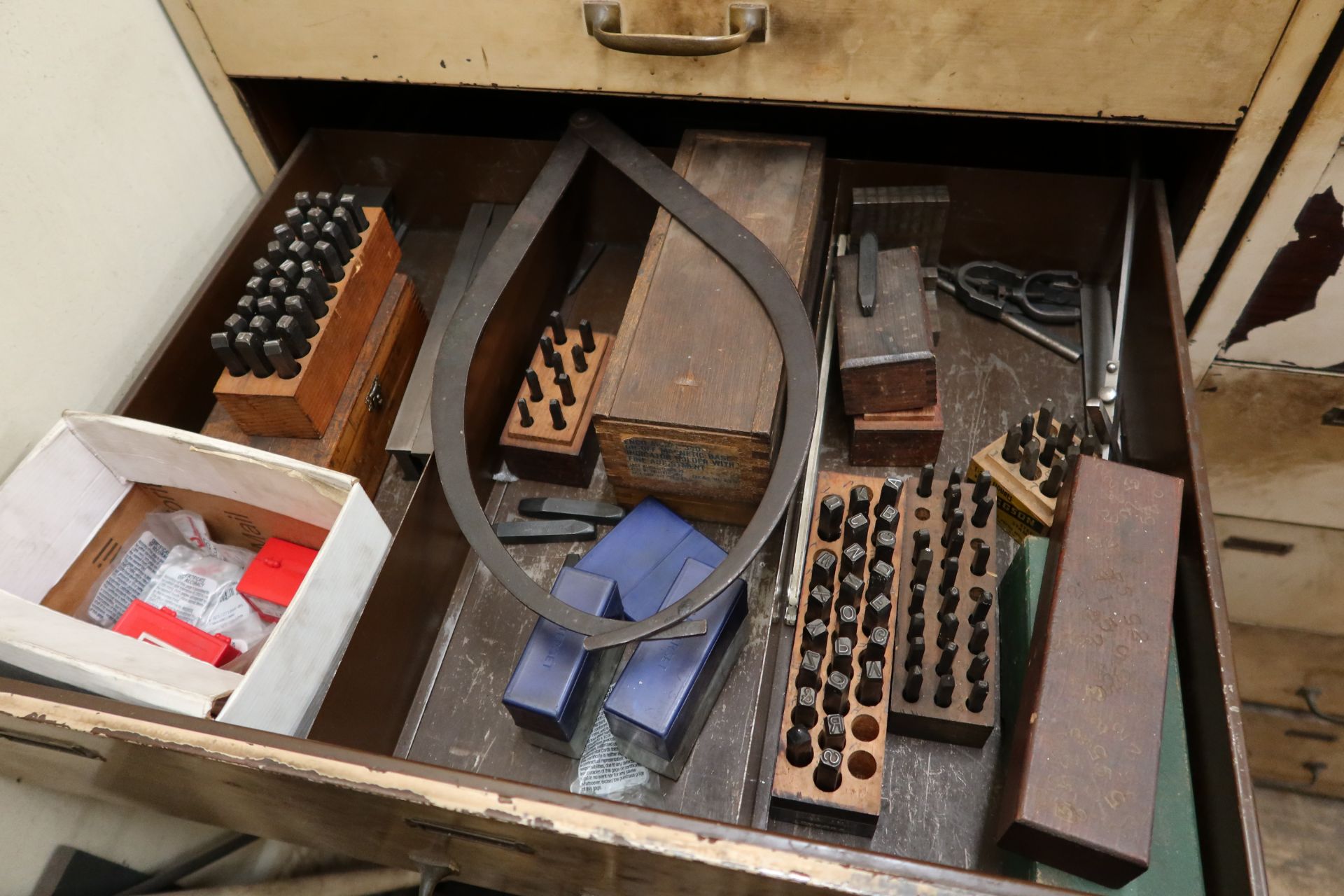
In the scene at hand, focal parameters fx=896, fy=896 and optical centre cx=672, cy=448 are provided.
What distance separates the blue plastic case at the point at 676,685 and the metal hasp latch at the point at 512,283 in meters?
0.03

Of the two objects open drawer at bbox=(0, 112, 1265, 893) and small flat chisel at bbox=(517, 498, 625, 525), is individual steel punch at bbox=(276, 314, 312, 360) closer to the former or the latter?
open drawer at bbox=(0, 112, 1265, 893)

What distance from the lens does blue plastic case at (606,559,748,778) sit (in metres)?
0.89

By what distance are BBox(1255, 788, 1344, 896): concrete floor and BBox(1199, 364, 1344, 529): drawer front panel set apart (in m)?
0.84

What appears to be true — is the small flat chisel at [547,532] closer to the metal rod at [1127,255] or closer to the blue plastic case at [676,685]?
the blue plastic case at [676,685]

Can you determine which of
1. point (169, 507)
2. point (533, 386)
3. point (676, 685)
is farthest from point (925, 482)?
point (169, 507)

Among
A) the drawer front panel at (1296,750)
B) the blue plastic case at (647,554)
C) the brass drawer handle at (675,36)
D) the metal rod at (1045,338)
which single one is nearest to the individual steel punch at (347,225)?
Answer: the brass drawer handle at (675,36)

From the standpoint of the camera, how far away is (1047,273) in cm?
131

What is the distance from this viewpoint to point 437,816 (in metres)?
0.72

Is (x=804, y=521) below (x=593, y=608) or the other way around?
the other way around

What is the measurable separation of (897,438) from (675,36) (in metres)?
0.55

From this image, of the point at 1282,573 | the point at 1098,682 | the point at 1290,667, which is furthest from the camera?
the point at 1290,667

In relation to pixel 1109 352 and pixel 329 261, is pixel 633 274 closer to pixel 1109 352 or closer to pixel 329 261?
pixel 329 261

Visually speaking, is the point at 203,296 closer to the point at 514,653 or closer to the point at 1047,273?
the point at 514,653

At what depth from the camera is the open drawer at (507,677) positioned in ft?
2.30
